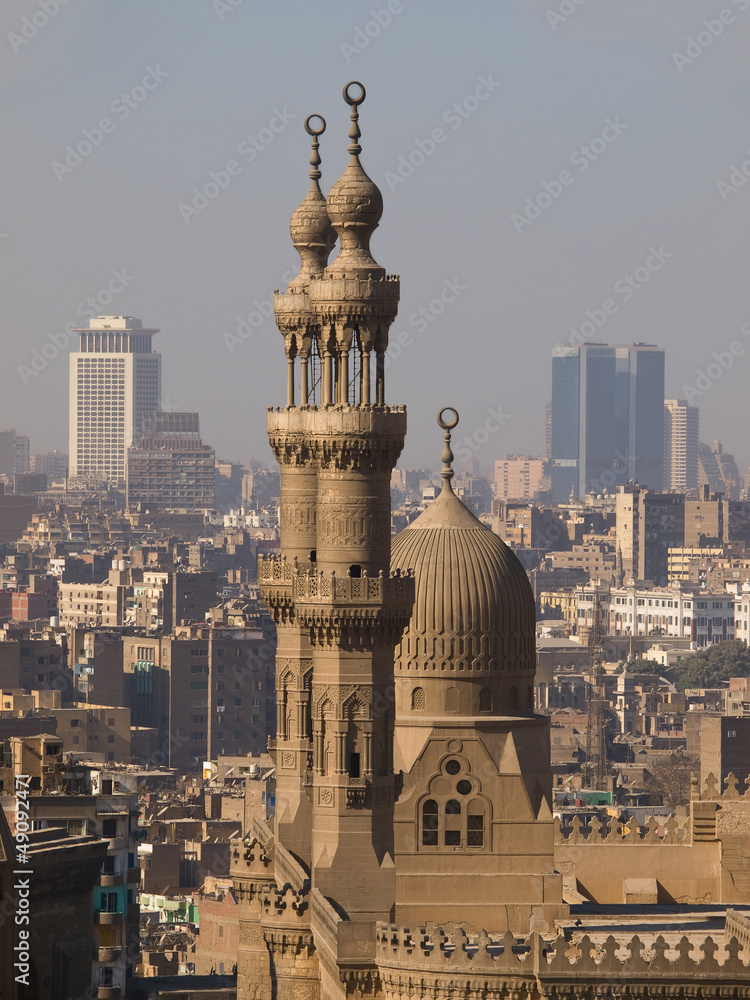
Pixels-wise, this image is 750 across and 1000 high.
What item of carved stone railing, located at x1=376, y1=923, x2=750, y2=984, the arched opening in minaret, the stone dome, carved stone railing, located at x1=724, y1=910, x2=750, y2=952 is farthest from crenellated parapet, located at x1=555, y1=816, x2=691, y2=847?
carved stone railing, located at x1=376, y1=923, x2=750, y2=984

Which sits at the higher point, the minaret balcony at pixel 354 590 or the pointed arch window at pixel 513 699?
the minaret balcony at pixel 354 590

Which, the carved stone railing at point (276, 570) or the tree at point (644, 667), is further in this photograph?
the tree at point (644, 667)

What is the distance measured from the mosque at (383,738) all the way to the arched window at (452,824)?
27mm

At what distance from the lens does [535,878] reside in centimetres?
3519

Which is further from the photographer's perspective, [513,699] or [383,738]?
[513,699]

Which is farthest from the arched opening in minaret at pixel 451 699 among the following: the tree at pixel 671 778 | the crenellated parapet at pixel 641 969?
the tree at pixel 671 778

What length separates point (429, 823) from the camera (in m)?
35.7

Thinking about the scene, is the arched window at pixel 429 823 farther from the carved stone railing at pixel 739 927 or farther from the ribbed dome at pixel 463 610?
the carved stone railing at pixel 739 927

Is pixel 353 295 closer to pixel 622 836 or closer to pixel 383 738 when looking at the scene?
pixel 383 738

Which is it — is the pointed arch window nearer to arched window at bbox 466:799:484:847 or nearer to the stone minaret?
arched window at bbox 466:799:484:847

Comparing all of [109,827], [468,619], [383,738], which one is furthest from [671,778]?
[383,738]

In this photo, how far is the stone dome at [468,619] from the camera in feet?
120

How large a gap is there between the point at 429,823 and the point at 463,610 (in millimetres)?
2671

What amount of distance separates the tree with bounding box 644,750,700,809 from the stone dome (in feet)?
169
